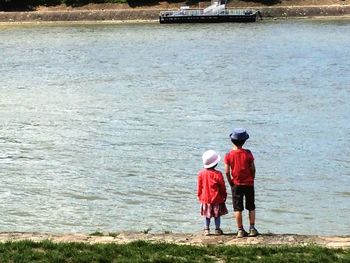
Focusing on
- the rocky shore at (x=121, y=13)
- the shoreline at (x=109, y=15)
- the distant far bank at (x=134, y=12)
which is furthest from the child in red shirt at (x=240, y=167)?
the shoreline at (x=109, y=15)

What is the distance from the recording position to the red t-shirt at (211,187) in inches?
473

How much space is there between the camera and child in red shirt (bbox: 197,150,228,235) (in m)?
12.0

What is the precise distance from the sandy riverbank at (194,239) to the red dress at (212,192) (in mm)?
426

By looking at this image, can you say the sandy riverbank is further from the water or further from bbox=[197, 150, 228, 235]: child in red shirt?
the water

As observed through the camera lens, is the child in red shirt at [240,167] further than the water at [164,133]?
No

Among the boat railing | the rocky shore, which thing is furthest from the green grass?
the rocky shore

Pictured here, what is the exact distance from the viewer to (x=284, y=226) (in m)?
14.7

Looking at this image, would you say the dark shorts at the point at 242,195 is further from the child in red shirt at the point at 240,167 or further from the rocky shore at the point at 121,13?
the rocky shore at the point at 121,13

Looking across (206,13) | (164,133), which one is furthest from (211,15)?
(164,133)

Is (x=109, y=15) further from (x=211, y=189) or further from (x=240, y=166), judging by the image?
(x=240, y=166)

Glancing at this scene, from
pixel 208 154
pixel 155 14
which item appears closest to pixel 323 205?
pixel 208 154

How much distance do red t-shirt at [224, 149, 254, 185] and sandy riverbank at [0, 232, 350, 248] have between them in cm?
90

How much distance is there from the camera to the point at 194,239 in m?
11.8

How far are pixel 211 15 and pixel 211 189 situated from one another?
249 ft
